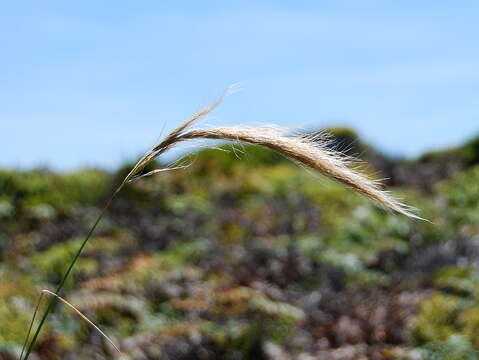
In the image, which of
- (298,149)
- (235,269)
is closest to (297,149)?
(298,149)

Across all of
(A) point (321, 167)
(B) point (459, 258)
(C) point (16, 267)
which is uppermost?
(A) point (321, 167)

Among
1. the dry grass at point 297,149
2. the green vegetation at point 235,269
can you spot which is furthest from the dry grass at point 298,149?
the green vegetation at point 235,269

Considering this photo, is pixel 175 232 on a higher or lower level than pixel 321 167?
lower

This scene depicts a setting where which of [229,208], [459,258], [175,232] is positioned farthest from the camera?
[229,208]

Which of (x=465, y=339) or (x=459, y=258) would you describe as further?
(x=459, y=258)

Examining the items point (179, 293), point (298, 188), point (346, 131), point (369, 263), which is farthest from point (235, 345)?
point (346, 131)

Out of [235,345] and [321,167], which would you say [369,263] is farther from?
[321,167]

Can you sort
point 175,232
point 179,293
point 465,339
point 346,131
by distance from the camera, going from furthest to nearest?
point 346,131, point 175,232, point 179,293, point 465,339

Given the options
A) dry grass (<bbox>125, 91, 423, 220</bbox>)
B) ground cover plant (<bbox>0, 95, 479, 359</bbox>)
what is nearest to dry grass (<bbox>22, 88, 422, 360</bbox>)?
dry grass (<bbox>125, 91, 423, 220</bbox>)
